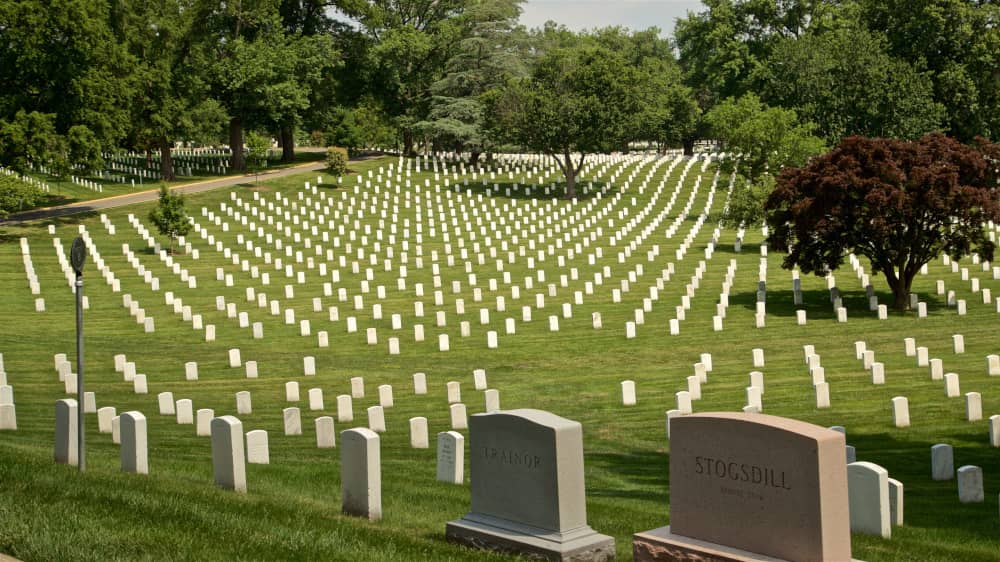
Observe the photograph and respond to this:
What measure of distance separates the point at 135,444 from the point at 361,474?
367cm

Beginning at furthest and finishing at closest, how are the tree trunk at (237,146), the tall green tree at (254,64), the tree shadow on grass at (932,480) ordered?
1. the tree trunk at (237,146)
2. the tall green tree at (254,64)
3. the tree shadow on grass at (932,480)

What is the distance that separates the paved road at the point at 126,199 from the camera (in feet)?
181

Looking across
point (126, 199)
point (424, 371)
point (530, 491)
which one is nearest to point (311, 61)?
point (126, 199)

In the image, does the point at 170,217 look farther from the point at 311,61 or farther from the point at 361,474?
A: the point at 361,474

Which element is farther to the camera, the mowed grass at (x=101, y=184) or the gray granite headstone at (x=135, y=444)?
the mowed grass at (x=101, y=184)

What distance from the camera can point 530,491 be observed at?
1018 cm

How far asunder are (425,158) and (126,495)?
237 ft

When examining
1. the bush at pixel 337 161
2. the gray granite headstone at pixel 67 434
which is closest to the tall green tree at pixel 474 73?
the bush at pixel 337 161

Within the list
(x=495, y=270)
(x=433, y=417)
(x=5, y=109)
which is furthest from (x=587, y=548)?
(x=5, y=109)

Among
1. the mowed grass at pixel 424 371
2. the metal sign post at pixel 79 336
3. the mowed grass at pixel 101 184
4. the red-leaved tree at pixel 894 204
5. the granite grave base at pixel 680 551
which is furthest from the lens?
the mowed grass at pixel 101 184

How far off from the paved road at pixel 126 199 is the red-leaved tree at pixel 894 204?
3397 centimetres

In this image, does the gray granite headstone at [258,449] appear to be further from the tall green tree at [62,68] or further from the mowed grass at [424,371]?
the tall green tree at [62,68]

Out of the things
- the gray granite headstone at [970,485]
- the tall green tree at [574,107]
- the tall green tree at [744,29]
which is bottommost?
the gray granite headstone at [970,485]

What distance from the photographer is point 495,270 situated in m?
45.7
